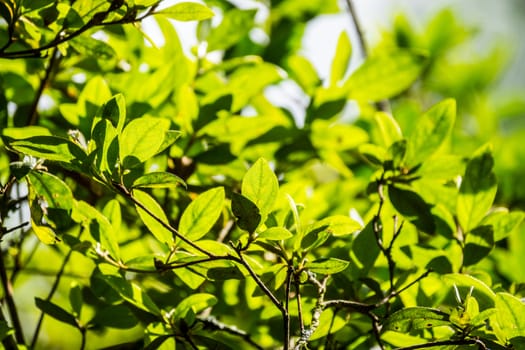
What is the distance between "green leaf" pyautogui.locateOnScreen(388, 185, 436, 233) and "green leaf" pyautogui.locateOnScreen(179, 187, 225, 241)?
28 cm

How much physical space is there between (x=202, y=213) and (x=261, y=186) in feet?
0.35

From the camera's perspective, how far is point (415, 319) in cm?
79

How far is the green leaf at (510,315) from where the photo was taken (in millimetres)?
770

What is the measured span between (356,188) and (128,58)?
0.53 metres

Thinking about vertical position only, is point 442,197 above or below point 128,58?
below

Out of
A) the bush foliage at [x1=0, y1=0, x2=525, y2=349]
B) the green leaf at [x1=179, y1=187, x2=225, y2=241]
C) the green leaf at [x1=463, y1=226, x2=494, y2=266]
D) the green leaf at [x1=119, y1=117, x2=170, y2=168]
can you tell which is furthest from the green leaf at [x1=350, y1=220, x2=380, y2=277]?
the green leaf at [x1=119, y1=117, x2=170, y2=168]

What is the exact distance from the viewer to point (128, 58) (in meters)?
1.33

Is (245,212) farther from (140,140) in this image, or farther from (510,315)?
(510,315)

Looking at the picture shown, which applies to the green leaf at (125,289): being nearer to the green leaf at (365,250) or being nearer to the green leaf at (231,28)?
the green leaf at (365,250)

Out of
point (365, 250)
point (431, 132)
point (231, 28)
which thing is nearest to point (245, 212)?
point (365, 250)

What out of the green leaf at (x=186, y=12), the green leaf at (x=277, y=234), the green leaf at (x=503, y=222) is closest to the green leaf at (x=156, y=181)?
the green leaf at (x=277, y=234)

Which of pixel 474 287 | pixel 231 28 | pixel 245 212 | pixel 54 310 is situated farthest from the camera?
pixel 231 28

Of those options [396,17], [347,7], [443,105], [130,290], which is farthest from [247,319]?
[396,17]

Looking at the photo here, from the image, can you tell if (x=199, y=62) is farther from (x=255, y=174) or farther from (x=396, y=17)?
(x=396, y=17)
